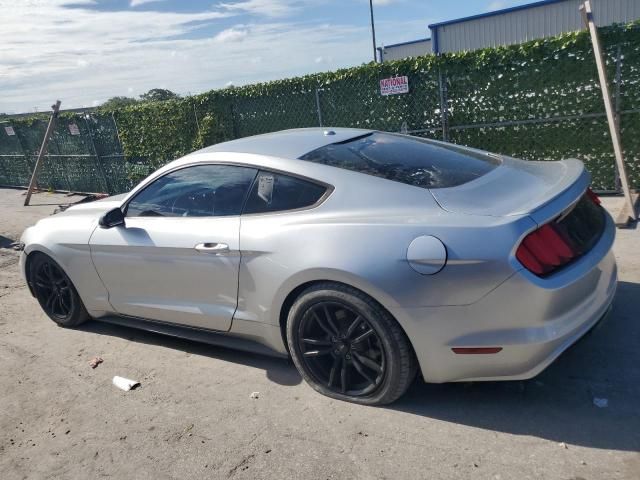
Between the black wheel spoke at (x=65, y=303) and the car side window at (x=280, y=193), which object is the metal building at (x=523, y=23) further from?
the car side window at (x=280, y=193)

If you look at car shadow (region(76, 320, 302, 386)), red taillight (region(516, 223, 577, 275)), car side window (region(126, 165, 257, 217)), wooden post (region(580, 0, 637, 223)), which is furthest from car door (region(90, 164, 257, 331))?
wooden post (region(580, 0, 637, 223))

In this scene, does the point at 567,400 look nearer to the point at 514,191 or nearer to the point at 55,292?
the point at 514,191

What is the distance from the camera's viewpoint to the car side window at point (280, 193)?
3166 mm

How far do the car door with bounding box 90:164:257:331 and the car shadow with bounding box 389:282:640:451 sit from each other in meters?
1.38

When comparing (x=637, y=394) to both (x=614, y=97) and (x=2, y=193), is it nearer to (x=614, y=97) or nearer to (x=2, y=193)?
(x=614, y=97)

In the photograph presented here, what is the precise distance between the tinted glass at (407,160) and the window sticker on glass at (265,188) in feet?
0.86

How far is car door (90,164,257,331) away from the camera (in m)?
3.44

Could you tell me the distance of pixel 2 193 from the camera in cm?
1534

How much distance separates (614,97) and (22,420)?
7167 mm

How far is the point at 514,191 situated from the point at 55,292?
154 inches

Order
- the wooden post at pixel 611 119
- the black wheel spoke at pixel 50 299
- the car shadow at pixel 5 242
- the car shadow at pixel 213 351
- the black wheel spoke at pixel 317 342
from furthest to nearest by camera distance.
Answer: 1. the car shadow at pixel 5 242
2. the wooden post at pixel 611 119
3. the black wheel spoke at pixel 50 299
4. the car shadow at pixel 213 351
5. the black wheel spoke at pixel 317 342

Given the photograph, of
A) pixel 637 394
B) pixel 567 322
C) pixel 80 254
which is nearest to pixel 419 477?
pixel 567 322

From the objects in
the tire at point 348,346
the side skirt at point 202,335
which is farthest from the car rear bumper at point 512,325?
the side skirt at point 202,335

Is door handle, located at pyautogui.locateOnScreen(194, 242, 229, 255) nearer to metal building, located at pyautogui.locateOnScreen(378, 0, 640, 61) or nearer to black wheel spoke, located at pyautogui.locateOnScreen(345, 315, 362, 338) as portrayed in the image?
black wheel spoke, located at pyautogui.locateOnScreen(345, 315, 362, 338)
